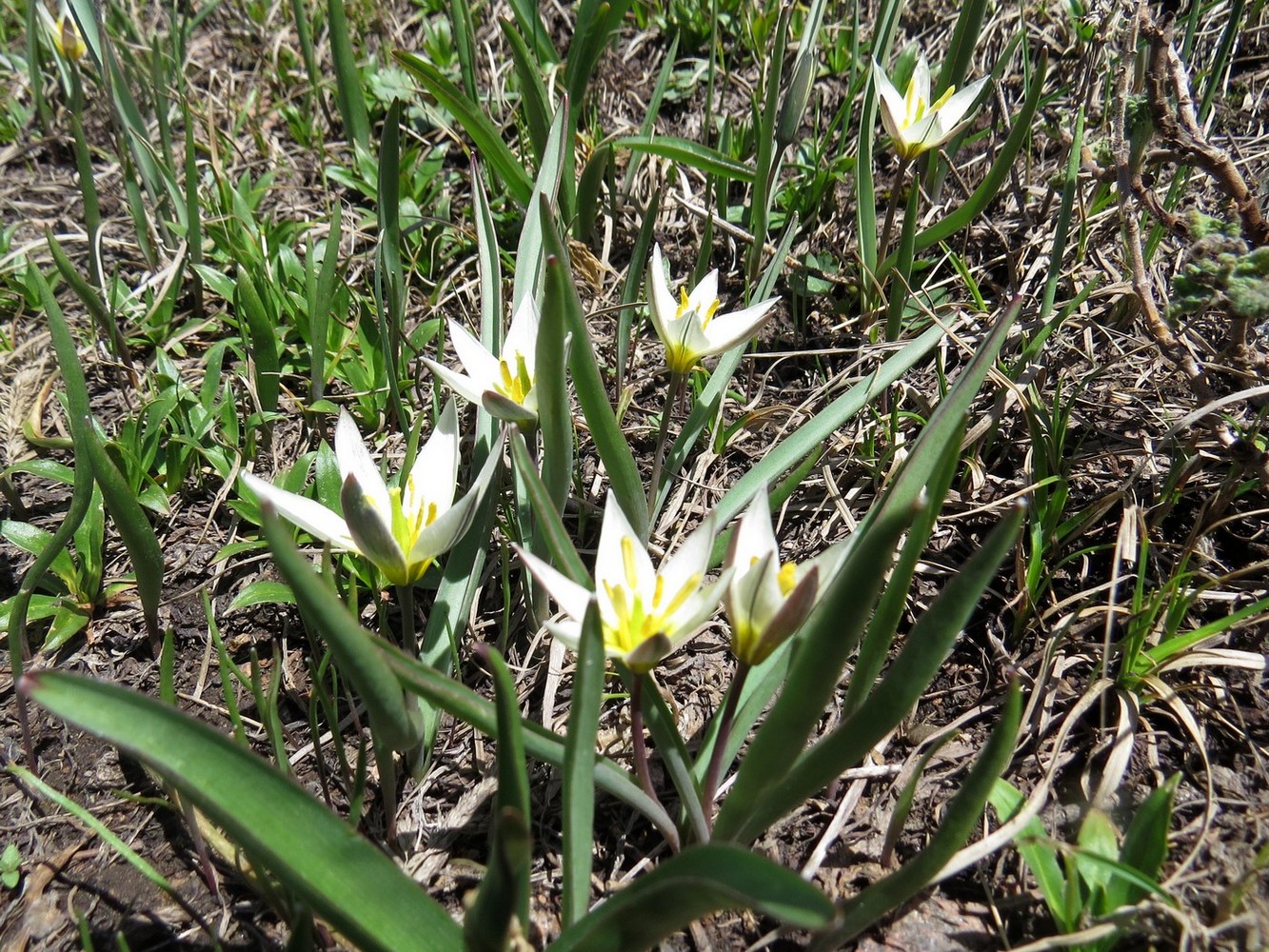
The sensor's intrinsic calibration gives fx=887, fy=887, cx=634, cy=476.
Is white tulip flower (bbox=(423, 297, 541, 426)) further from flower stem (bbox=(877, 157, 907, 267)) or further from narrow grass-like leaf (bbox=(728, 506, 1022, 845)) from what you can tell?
flower stem (bbox=(877, 157, 907, 267))

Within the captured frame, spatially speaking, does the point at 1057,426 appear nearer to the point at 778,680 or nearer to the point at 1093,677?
the point at 1093,677

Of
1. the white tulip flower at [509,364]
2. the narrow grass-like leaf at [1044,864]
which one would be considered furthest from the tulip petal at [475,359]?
the narrow grass-like leaf at [1044,864]

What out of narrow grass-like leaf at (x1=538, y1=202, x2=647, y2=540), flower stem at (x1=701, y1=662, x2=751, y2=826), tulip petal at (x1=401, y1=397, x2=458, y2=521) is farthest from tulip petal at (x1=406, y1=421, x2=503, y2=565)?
flower stem at (x1=701, y1=662, x2=751, y2=826)

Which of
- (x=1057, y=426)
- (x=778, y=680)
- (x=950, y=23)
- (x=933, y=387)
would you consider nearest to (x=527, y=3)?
(x=950, y=23)

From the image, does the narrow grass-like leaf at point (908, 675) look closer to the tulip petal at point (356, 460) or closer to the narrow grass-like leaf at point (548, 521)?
the narrow grass-like leaf at point (548, 521)

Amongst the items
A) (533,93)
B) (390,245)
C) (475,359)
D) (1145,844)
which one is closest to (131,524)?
(475,359)

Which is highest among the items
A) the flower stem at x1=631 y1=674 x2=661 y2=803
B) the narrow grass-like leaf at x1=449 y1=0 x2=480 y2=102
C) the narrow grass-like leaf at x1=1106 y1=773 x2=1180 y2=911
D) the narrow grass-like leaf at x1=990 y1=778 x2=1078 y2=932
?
the narrow grass-like leaf at x1=449 y1=0 x2=480 y2=102

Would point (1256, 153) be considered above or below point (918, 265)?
above
